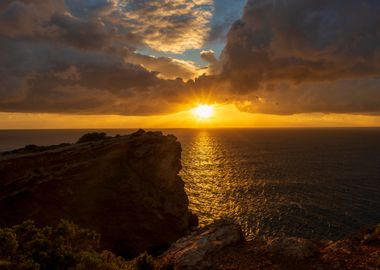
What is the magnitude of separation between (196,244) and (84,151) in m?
36.5

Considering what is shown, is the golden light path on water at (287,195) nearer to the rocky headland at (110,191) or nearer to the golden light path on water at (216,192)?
the golden light path on water at (216,192)

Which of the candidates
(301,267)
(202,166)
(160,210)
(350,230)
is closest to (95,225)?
(160,210)

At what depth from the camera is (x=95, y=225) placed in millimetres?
50312

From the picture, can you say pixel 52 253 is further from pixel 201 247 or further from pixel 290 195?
pixel 290 195

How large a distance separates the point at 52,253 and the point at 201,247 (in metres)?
12.0

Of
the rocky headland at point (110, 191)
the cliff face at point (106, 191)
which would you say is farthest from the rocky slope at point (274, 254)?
the cliff face at point (106, 191)

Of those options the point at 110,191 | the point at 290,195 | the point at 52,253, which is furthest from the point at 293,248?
the point at 290,195

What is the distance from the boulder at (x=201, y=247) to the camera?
22.5 m

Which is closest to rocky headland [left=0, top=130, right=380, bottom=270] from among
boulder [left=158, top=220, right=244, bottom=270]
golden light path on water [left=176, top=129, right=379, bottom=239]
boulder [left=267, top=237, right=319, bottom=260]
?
boulder [left=158, top=220, right=244, bottom=270]

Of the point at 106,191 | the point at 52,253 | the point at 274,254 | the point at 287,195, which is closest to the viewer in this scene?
the point at 52,253

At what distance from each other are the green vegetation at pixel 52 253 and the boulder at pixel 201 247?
329 centimetres

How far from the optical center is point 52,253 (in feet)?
61.2

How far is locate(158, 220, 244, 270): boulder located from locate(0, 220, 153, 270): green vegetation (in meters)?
3.29

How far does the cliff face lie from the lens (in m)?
47.0
